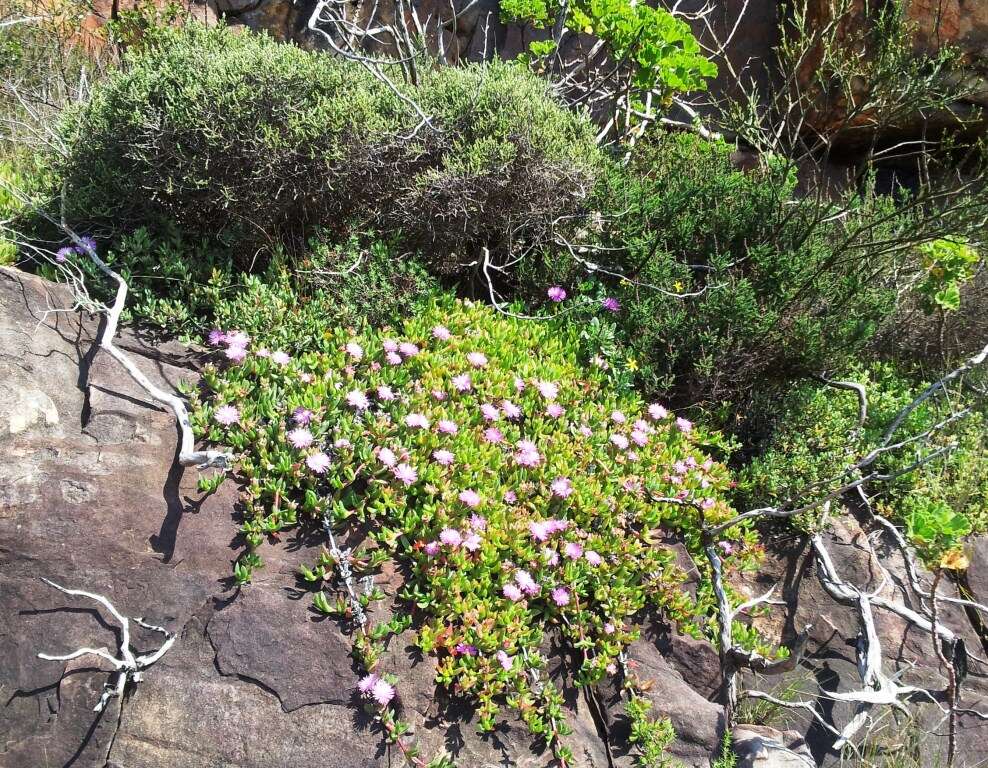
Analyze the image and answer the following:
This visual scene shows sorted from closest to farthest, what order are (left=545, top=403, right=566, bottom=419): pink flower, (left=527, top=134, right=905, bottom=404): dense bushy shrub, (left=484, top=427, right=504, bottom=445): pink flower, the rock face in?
1. the rock face
2. (left=484, top=427, right=504, bottom=445): pink flower
3. (left=545, top=403, right=566, bottom=419): pink flower
4. (left=527, top=134, right=905, bottom=404): dense bushy shrub

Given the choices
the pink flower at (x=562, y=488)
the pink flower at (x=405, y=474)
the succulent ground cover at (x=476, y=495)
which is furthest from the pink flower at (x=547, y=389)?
the pink flower at (x=405, y=474)

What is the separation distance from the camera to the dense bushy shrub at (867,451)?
3.83 metres

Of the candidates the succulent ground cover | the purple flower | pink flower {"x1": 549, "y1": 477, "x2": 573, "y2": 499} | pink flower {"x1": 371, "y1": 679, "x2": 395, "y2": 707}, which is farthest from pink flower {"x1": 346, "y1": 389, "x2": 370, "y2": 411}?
the purple flower

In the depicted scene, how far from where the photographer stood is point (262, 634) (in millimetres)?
2551

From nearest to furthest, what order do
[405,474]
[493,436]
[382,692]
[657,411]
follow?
[382,692], [405,474], [493,436], [657,411]

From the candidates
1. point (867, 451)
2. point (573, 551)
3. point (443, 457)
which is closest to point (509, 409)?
point (443, 457)

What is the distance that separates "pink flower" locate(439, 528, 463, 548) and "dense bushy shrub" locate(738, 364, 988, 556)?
5.49 feet

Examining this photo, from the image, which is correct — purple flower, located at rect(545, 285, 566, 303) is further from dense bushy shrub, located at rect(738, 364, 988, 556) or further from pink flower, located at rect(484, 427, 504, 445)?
dense bushy shrub, located at rect(738, 364, 988, 556)

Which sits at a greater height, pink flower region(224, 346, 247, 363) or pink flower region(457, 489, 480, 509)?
pink flower region(224, 346, 247, 363)

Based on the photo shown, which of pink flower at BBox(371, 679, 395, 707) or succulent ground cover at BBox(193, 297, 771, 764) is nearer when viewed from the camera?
pink flower at BBox(371, 679, 395, 707)

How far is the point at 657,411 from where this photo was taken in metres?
3.85

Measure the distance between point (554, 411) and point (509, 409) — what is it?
243mm

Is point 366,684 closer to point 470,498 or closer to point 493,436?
point 470,498

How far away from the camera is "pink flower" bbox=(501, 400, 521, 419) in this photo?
3475 mm
